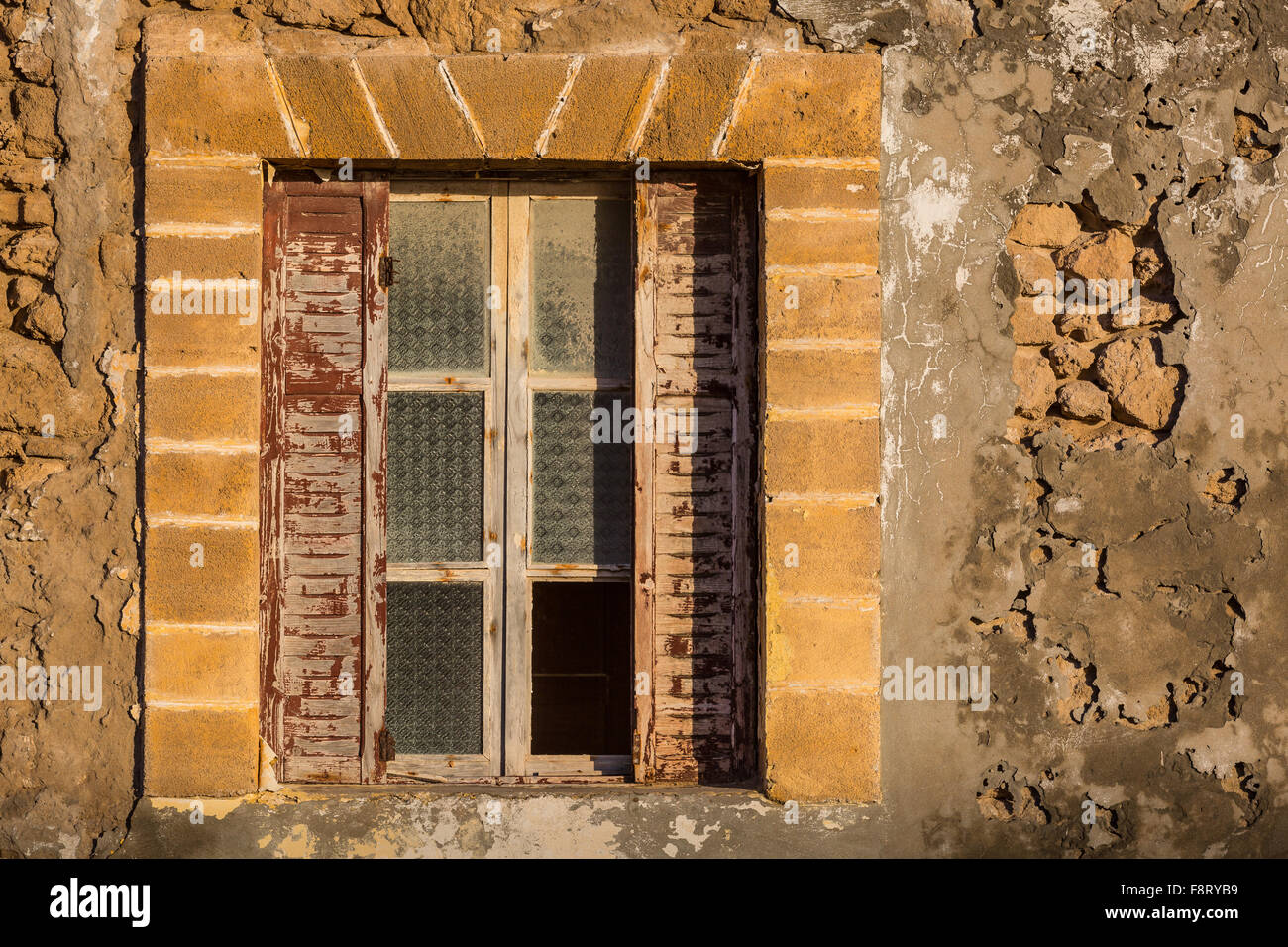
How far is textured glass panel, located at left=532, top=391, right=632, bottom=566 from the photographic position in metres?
3.16

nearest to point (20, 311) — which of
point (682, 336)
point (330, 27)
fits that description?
point (330, 27)

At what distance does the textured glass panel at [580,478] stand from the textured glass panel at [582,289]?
0.34 feet

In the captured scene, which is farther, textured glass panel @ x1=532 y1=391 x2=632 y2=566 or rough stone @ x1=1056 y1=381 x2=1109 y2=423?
textured glass panel @ x1=532 y1=391 x2=632 y2=566

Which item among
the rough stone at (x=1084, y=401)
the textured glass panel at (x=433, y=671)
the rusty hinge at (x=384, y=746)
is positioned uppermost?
the rough stone at (x=1084, y=401)

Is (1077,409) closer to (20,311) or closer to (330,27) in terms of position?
(330,27)

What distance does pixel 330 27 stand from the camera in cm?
306

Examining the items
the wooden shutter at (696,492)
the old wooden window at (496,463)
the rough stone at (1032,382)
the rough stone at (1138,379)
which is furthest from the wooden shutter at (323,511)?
the rough stone at (1138,379)

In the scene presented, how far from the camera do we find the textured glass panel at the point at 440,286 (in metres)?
3.16

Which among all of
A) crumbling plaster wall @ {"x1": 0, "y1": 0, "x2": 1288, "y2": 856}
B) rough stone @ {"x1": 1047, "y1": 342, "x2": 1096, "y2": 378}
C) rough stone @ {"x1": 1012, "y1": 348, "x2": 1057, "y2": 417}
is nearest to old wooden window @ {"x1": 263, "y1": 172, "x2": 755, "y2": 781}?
crumbling plaster wall @ {"x1": 0, "y1": 0, "x2": 1288, "y2": 856}

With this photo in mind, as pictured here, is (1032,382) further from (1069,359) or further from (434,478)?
(434,478)

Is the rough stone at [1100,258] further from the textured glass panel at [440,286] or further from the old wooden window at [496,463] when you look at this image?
the textured glass panel at [440,286]

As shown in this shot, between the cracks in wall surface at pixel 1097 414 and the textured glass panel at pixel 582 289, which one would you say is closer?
the cracks in wall surface at pixel 1097 414

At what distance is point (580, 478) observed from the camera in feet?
10.4

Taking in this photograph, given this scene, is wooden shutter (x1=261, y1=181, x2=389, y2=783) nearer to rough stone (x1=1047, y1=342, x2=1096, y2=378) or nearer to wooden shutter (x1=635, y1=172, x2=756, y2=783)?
wooden shutter (x1=635, y1=172, x2=756, y2=783)
